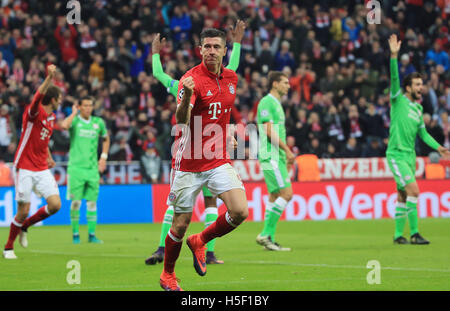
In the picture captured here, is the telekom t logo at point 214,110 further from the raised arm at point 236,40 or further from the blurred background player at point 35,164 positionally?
the blurred background player at point 35,164

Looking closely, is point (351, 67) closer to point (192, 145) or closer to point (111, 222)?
point (111, 222)

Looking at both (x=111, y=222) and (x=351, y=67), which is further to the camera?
(x=351, y=67)

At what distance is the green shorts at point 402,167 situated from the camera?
1291cm

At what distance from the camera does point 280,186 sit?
12.4m

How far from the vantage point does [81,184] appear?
14.6m

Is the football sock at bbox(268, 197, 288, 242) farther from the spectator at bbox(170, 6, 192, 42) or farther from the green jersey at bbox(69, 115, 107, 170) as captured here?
the spectator at bbox(170, 6, 192, 42)

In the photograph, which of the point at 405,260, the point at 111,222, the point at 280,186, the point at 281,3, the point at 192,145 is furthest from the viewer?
the point at 281,3

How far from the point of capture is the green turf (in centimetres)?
802

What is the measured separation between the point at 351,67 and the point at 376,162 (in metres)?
6.26

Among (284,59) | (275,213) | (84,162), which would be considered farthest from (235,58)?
(284,59)

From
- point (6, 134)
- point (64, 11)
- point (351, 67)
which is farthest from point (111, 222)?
point (351, 67)

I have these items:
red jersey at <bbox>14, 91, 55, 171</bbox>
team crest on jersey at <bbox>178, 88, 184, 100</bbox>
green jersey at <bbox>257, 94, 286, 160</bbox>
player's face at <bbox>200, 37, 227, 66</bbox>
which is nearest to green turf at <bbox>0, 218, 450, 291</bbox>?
red jersey at <bbox>14, 91, 55, 171</bbox>

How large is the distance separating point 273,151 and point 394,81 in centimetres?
221

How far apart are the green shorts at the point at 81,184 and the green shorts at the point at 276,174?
3.75m
